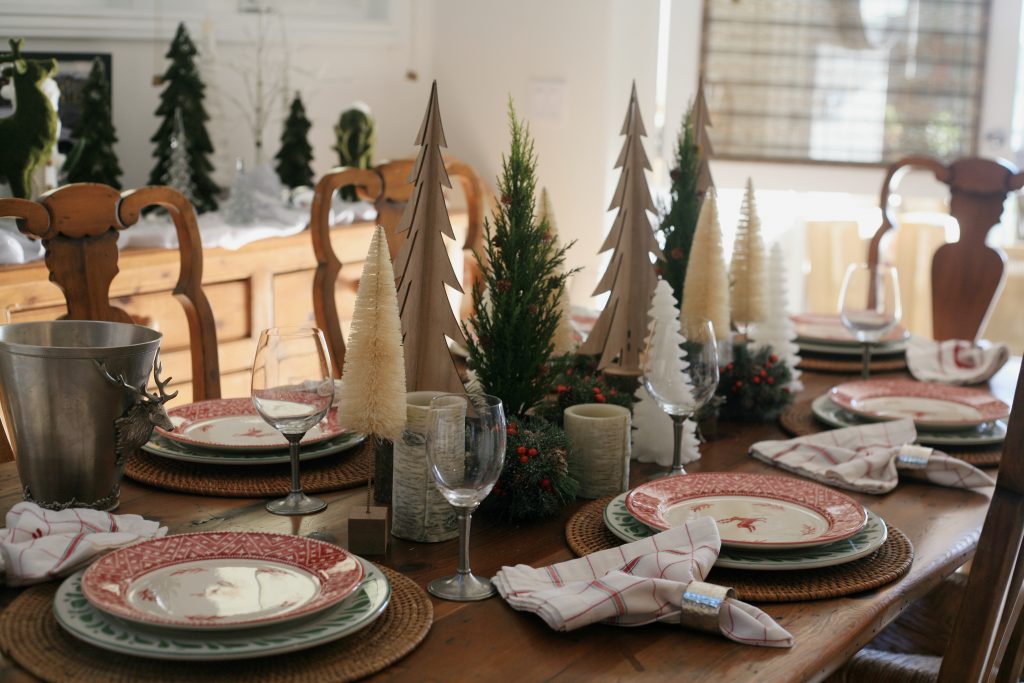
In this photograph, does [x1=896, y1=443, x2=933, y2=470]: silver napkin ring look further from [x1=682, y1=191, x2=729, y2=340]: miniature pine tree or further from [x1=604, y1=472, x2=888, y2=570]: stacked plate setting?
[x1=682, y1=191, x2=729, y2=340]: miniature pine tree

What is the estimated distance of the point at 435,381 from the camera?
123 centimetres

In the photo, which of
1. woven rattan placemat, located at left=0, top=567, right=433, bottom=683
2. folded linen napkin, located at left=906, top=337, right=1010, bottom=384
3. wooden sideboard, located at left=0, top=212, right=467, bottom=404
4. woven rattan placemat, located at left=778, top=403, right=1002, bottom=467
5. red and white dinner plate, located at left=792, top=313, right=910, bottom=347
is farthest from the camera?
wooden sideboard, located at left=0, top=212, right=467, bottom=404

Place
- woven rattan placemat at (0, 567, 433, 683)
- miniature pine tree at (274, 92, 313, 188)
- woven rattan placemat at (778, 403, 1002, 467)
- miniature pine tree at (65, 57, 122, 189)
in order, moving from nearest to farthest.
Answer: woven rattan placemat at (0, 567, 433, 683), woven rattan placemat at (778, 403, 1002, 467), miniature pine tree at (65, 57, 122, 189), miniature pine tree at (274, 92, 313, 188)

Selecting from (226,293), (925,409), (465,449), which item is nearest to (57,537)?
(465,449)

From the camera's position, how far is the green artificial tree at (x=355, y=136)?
123 inches

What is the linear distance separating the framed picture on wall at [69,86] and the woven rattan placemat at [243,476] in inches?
62.7

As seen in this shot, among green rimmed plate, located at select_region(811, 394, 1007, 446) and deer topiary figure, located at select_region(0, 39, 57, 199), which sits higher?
deer topiary figure, located at select_region(0, 39, 57, 199)

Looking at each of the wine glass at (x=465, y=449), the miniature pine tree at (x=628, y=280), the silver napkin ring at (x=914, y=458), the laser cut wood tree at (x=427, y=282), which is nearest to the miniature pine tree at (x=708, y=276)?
the miniature pine tree at (x=628, y=280)

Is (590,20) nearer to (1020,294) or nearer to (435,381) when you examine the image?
(1020,294)

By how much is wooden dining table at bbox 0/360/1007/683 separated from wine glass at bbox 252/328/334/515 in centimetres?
5

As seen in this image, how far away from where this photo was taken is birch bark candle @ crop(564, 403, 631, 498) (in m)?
1.20

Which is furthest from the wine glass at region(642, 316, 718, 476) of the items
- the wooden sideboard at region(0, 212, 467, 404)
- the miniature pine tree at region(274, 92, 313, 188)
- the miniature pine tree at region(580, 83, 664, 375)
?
the miniature pine tree at region(274, 92, 313, 188)

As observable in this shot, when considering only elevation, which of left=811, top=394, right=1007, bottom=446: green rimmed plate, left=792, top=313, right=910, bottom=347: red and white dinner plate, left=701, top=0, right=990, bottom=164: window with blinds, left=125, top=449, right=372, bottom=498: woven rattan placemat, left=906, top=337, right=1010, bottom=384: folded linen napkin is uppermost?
left=701, top=0, right=990, bottom=164: window with blinds

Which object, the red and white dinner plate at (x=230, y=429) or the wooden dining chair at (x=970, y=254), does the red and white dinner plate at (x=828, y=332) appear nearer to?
the wooden dining chair at (x=970, y=254)
